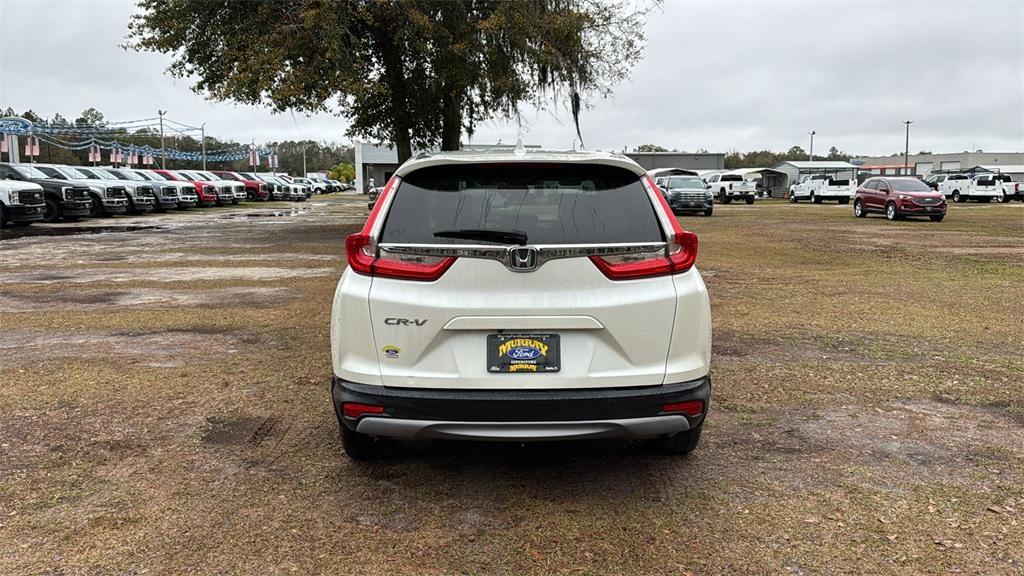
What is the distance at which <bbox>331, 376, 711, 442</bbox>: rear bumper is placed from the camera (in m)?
3.33

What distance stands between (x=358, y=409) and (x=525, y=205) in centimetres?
121

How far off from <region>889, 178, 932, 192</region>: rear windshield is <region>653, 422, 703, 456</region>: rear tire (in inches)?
1033

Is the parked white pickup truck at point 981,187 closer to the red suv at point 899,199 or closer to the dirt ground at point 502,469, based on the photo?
the red suv at point 899,199

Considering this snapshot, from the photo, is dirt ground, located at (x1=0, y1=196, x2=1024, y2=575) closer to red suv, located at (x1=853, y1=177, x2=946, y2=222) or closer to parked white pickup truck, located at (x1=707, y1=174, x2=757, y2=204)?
red suv, located at (x1=853, y1=177, x2=946, y2=222)

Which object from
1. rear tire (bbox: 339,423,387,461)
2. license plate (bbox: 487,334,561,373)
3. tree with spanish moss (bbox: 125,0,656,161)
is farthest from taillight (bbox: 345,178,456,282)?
tree with spanish moss (bbox: 125,0,656,161)

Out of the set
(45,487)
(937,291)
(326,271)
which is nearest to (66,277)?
(326,271)

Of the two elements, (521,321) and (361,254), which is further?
(361,254)

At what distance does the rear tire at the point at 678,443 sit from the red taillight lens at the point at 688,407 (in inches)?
19.7

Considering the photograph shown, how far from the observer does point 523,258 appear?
3.34 meters

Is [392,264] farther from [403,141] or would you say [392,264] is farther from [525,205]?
[403,141]

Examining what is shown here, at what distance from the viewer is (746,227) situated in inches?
920

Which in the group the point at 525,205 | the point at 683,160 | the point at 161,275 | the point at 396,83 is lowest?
the point at 161,275

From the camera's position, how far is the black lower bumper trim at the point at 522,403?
3320 mm

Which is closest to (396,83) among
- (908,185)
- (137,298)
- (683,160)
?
(137,298)
